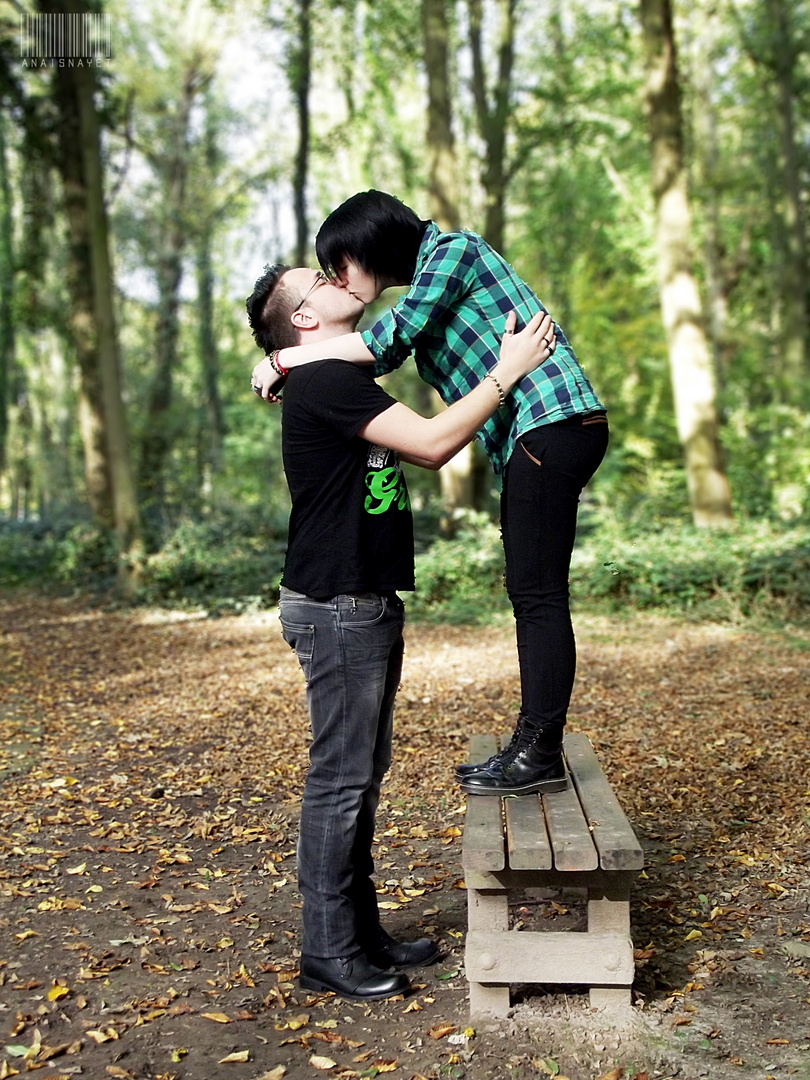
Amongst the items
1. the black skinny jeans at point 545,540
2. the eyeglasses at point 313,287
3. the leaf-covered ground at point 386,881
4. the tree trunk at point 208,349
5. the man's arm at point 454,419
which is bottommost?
the leaf-covered ground at point 386,881

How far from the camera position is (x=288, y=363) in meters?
3.03

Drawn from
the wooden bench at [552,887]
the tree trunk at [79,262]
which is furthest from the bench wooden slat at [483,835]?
the tree trunk at [79,262]

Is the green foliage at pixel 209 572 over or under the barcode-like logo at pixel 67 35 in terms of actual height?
under

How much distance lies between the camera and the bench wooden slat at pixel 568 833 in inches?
110

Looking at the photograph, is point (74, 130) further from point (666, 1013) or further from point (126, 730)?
point (666, 1013)

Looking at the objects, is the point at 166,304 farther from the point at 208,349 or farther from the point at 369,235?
the point at 369,235

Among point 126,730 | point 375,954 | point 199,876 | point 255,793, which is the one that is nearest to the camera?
point 375,954

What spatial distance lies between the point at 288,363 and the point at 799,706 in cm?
472

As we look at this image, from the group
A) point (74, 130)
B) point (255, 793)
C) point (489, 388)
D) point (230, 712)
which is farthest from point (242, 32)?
point (489, 388)

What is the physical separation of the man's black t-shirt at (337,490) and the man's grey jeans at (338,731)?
72 mm

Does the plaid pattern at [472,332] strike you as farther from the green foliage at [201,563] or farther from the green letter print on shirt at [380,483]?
the green foliage at [201,563]

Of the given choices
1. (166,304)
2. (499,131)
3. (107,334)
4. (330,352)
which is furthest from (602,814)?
(166,304)

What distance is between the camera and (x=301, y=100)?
19.7 metres

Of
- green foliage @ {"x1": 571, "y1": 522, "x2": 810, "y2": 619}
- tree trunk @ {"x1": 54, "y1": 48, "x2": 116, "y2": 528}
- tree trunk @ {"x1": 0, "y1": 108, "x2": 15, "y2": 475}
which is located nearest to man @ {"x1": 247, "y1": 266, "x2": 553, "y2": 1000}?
green foliage @ {"x1": 571, "y1": 522, "x2": 810, "y2": 619}
